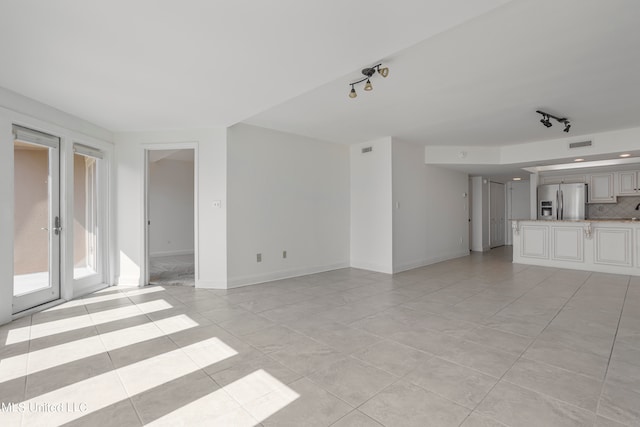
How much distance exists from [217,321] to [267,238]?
78.6 inches

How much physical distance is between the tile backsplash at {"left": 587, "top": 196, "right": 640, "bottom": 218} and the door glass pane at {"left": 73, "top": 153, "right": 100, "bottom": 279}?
1020 centimetres

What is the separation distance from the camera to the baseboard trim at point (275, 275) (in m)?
4.77

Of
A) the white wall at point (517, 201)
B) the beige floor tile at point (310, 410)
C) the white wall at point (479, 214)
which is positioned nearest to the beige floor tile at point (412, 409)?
the beige floor tile at point (310, 410)

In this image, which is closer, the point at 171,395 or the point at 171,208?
the point at 171,395

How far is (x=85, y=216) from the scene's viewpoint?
15.1 ft

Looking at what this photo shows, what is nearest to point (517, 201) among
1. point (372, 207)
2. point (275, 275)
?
point (372, 207)

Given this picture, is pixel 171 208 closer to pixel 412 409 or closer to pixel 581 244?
pixel 412 409

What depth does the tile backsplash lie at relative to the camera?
683 centimetres

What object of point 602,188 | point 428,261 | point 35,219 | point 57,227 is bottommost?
point 428,261

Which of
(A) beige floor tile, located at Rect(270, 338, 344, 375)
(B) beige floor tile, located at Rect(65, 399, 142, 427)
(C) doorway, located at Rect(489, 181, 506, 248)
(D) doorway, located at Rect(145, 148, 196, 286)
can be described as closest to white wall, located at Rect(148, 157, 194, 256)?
(D) doorway, located at Rect(145, 148, 196, 286)

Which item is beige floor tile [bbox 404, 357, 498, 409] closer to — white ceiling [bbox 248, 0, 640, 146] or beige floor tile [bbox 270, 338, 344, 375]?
beige floor tile [bbox 270, 338, 344, 375]

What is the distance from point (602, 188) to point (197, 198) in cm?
866

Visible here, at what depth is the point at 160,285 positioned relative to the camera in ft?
15.9

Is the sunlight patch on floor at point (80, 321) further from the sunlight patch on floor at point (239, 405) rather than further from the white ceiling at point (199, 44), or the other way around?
the white ceiling at point (199, 44)
